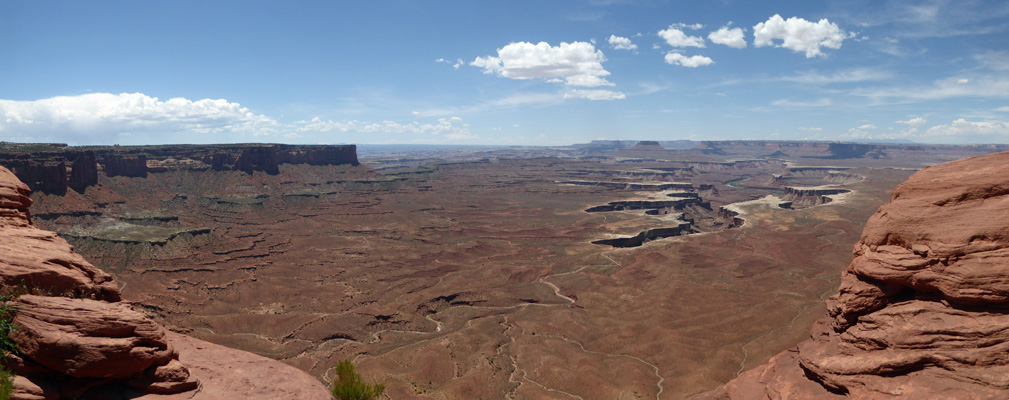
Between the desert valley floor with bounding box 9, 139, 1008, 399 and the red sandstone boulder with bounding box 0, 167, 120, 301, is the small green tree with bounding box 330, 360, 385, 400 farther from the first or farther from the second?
the desert valley floor with bounding box 9, 139, 1008, 399

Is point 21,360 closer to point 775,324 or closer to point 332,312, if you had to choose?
point 332,312

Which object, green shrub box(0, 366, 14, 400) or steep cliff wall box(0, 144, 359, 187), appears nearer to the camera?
green shrub box(0, 366, 14, 400)

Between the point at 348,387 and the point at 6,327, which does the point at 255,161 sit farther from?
the point at 6,327

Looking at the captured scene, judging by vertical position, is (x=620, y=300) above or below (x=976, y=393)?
below

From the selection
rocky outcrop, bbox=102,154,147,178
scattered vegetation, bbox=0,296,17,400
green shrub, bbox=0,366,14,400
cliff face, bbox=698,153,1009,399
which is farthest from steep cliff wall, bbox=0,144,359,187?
cliff face, bbox=698,153,1009,399

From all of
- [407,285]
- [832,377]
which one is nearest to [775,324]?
[832,377]
